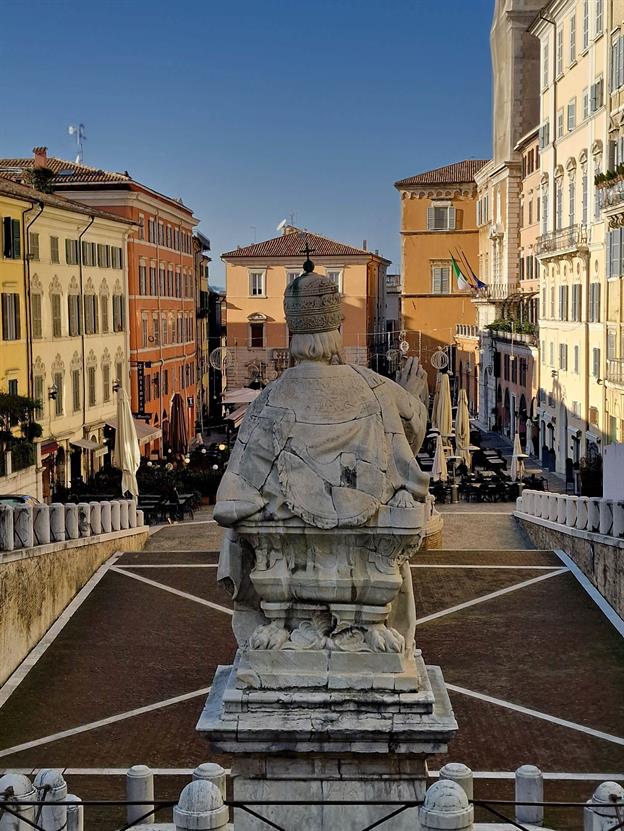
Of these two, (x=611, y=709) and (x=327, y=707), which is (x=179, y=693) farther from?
(x=327, y=707)

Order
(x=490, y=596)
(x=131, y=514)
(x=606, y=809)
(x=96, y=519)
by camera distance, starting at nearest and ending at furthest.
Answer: (x=606, y=809) → (x=490, y=596) → (x=96, y=519) → (x=131, y=514)

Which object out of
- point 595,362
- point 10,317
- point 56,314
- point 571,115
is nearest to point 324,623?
point 10,317

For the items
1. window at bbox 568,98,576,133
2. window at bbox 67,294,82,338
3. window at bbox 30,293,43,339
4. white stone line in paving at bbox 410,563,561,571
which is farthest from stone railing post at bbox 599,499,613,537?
window at bbox 67,294,82,338

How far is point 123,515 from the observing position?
2534 cm

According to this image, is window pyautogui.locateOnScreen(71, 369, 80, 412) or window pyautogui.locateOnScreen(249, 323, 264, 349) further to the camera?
window pyautogui.locateOnScreen(249, 323, 264, 349)

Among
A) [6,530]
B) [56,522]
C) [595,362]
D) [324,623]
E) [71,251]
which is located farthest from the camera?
[71,251]

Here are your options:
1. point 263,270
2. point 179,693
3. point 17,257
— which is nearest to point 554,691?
point 179,693

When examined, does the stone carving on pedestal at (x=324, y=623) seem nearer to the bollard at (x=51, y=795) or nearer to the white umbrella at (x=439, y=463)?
the bollard at (x=51, y=795)

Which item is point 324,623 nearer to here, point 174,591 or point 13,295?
point 174,591

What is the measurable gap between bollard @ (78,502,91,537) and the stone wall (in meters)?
0.19

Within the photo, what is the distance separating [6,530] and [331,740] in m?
13.8

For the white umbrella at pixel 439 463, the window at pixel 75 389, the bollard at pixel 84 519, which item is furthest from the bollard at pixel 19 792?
the window at pixel 75 389

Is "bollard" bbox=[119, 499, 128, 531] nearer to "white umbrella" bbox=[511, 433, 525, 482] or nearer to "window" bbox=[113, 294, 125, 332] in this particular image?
"white umbrella" bbox=[511, 433, 525, 482]

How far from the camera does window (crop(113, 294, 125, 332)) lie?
56.7m
